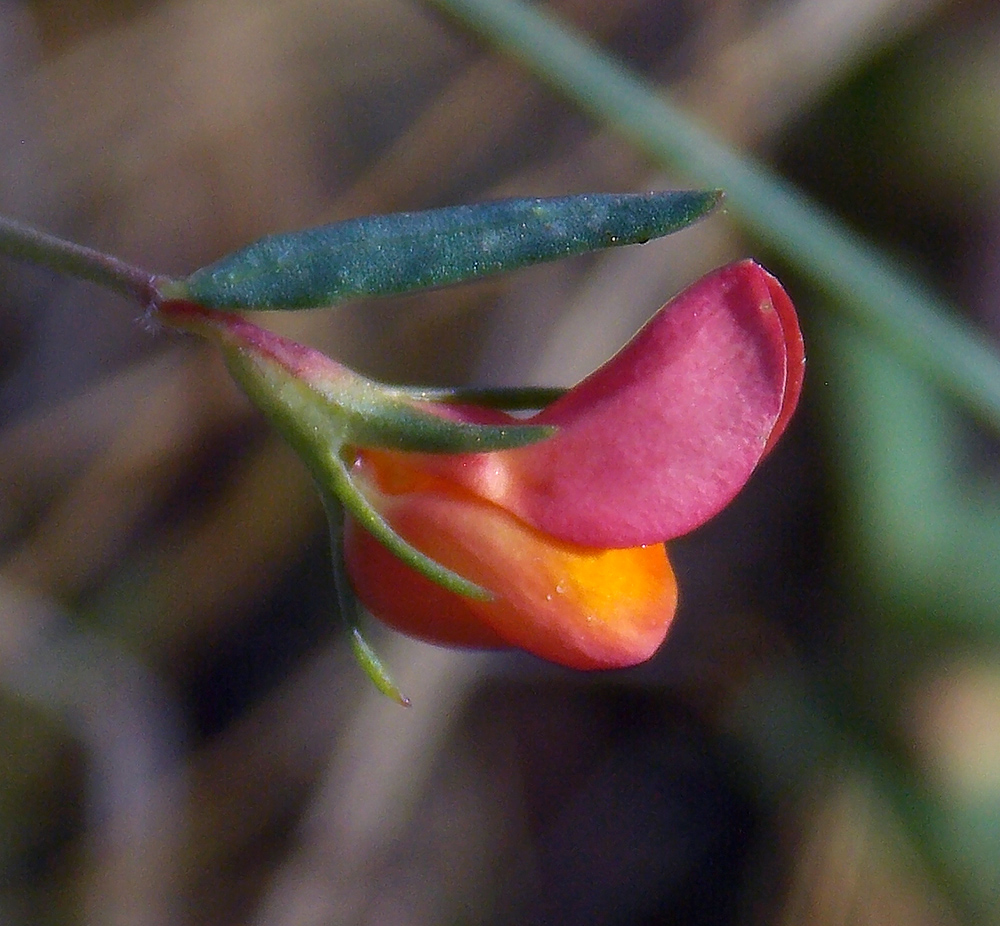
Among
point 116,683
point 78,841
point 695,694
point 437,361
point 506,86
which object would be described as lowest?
point 695,694

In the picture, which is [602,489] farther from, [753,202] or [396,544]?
[753,202]

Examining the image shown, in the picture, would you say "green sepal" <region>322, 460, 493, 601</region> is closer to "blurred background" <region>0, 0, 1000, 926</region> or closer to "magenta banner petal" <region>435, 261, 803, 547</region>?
"magenta banner petal" <region>435, 261, 803, 547</region>

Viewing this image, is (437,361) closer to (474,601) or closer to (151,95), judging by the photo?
(151,95)

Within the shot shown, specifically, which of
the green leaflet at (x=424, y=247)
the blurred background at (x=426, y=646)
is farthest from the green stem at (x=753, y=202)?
the green leaflet at (x=424, y=247)

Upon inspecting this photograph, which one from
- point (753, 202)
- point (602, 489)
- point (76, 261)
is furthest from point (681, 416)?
point (753, 202)

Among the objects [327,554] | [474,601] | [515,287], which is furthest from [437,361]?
[474,601]

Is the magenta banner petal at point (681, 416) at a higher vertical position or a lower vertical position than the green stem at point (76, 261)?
lower

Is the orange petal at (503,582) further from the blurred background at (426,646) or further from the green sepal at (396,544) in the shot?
the blurred background at (426,646)

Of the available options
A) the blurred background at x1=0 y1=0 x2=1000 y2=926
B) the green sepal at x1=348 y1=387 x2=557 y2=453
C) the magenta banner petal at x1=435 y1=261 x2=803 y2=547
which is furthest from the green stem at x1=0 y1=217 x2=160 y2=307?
the blurred background at x1=0 y1=0 x2=1000 y2=926
